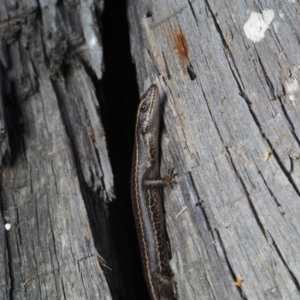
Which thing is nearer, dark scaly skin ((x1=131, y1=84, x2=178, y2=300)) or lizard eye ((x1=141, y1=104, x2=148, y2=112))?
dark scaly skin ((x1=131, y1=84, x2=178, y2=300))

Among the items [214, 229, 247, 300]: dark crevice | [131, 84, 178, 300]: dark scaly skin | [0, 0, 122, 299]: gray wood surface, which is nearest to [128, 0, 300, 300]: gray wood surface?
[214, 229, 247, 300]: dark crevice

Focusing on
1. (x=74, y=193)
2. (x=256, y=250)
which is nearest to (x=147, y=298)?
(x=74, y=193)

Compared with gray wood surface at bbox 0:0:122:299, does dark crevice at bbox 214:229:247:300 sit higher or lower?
lower

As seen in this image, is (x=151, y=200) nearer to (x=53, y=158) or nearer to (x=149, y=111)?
(x=149, y=111)

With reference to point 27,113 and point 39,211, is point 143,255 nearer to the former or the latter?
point 39,211

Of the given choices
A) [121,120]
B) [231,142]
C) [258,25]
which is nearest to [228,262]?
[231,142]

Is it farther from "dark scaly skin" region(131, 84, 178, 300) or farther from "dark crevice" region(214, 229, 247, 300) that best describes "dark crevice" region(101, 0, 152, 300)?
"dark crevice" region(214, 229, 247, 300)

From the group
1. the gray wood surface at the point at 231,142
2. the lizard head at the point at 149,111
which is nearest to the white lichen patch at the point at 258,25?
the gray wood surface at the point at 231,142
